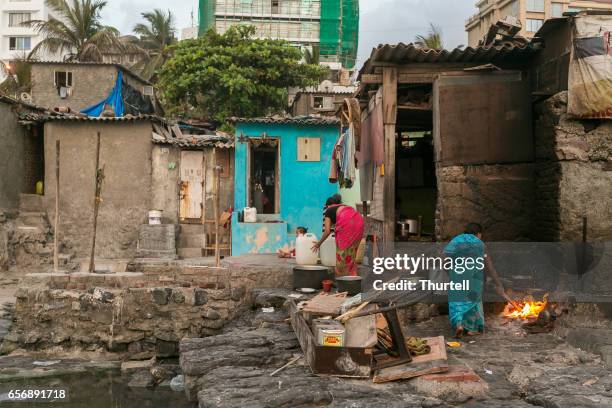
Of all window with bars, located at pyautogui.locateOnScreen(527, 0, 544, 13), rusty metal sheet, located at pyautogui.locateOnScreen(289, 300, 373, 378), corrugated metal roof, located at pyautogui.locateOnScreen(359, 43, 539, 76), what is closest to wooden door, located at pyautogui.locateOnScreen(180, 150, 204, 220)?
corrugated metal roof, located at pyautogui.locateOnScreen(359, 43, 539, 76)

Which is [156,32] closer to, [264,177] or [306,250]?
[264,177]

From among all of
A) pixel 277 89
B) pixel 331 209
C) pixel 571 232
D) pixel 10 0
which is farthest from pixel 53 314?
pixel 10 0

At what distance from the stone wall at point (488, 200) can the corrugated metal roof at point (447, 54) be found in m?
1.49

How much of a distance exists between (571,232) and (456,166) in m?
1.66

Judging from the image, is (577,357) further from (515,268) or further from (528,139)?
(528,139)

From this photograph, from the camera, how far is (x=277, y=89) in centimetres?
2334

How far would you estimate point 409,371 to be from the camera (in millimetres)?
5215

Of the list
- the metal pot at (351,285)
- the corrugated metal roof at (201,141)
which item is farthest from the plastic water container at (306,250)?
the corrugated metal roof at (201,141)

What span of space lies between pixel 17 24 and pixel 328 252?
4464 centimetres

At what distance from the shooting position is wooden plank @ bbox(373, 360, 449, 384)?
5.15m

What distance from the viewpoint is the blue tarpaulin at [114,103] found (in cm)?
2133

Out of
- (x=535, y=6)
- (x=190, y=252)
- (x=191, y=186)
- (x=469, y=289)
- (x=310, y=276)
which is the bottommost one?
(x=190, y=252)

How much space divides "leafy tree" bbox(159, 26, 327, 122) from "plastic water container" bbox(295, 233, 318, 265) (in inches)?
532

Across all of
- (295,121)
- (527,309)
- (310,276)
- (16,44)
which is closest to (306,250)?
(310,276)
